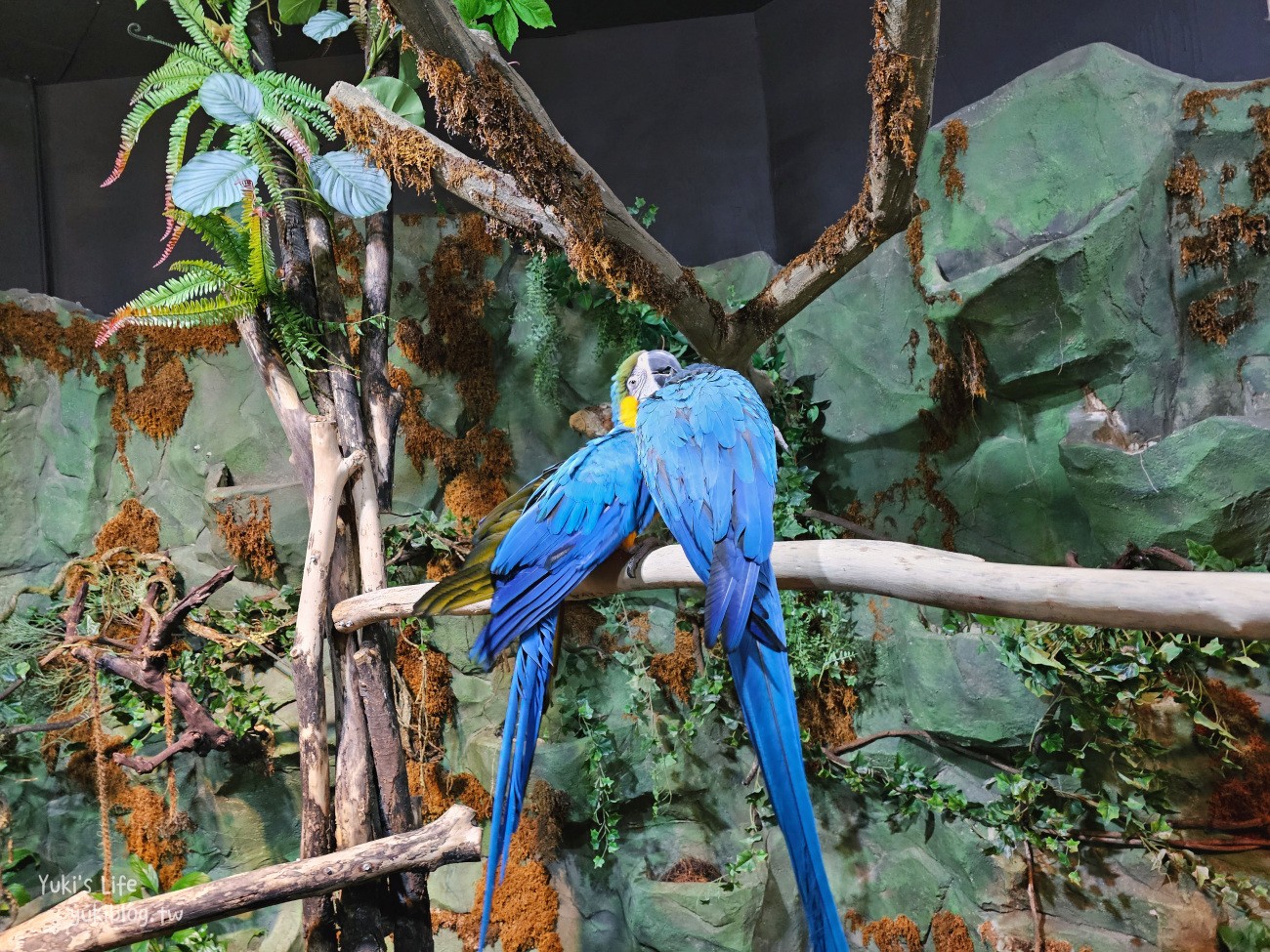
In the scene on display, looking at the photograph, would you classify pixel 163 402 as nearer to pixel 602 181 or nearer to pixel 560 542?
pixel 602 181

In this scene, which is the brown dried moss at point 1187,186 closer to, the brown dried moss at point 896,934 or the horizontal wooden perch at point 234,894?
the brown dried moss at point 896,934

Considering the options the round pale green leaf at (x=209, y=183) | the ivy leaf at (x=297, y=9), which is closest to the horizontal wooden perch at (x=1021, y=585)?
the round pale green leaf at (x=209, y=183)

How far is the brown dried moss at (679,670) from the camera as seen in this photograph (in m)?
3.16

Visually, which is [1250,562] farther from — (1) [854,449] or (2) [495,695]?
(2) [495,695]

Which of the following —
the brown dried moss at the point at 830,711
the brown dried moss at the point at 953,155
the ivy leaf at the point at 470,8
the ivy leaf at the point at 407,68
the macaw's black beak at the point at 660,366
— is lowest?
the brown dried moss at the point at 830,711

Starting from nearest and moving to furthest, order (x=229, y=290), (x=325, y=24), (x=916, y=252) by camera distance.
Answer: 1. (x=229, y=290)
2. (x=325, y=24)
3. (x=916, y=252)

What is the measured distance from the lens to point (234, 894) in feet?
5.29

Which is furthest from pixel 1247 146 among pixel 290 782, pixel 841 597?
pixel 290 782

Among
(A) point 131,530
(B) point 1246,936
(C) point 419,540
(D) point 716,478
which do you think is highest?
(A) point 131,530

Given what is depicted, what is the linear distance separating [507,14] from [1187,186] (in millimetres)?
2319

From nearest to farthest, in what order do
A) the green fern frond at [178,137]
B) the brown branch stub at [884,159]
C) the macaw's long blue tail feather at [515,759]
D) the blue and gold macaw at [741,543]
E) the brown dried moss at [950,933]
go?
the blue and gold macaw at [741,543]
the macaw's long blue tail feather at [515,759]
the brown branch stub at [884,159]
the green fern frond at [178,137]
the brown dried moss at [950,933]

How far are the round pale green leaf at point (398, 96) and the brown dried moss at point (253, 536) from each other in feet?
5.73

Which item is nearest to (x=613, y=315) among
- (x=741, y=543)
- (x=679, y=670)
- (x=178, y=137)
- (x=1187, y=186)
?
(x=679, y=670)

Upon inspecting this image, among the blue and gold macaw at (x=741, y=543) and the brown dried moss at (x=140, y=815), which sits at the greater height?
the blue and gold macaw at (x=741, y=543)
